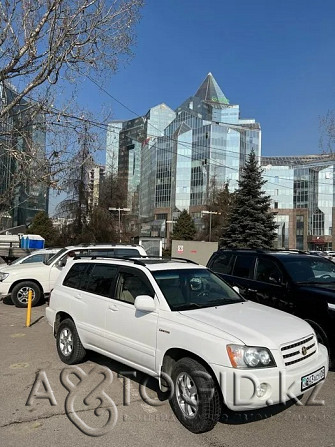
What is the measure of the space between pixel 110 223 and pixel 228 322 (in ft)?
149

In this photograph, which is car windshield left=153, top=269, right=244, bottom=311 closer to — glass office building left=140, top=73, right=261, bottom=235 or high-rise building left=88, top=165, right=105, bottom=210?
high-rise building left=88, top=165, right=105, bottom=210

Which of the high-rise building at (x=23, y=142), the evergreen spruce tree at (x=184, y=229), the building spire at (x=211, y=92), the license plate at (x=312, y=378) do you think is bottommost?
the license plate at (x=312, y=378)

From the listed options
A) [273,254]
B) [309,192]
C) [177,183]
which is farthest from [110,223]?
[309,192]

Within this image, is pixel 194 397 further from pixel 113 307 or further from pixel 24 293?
pixel 24 293

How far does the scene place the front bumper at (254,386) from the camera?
3.85m

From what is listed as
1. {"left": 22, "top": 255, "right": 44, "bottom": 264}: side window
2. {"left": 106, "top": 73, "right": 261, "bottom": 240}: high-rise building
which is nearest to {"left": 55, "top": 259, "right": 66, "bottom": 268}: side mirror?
{"left": 22, "top": 255, "right": 44, "bottom": 264}: side window

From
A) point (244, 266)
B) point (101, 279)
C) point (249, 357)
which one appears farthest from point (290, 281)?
point (249, 357)

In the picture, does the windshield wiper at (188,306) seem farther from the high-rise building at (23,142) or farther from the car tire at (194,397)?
the high-rise building at (23,142)

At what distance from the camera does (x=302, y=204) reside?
348 feet

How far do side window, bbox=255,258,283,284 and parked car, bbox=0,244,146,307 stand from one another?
494 cm

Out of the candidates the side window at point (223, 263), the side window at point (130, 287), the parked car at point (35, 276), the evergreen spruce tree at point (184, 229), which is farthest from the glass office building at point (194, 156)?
the side window at point (130, 287)

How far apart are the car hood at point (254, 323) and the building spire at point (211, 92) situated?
5286 inches

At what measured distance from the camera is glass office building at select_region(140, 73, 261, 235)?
102m

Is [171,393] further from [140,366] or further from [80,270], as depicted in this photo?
[80,270]
